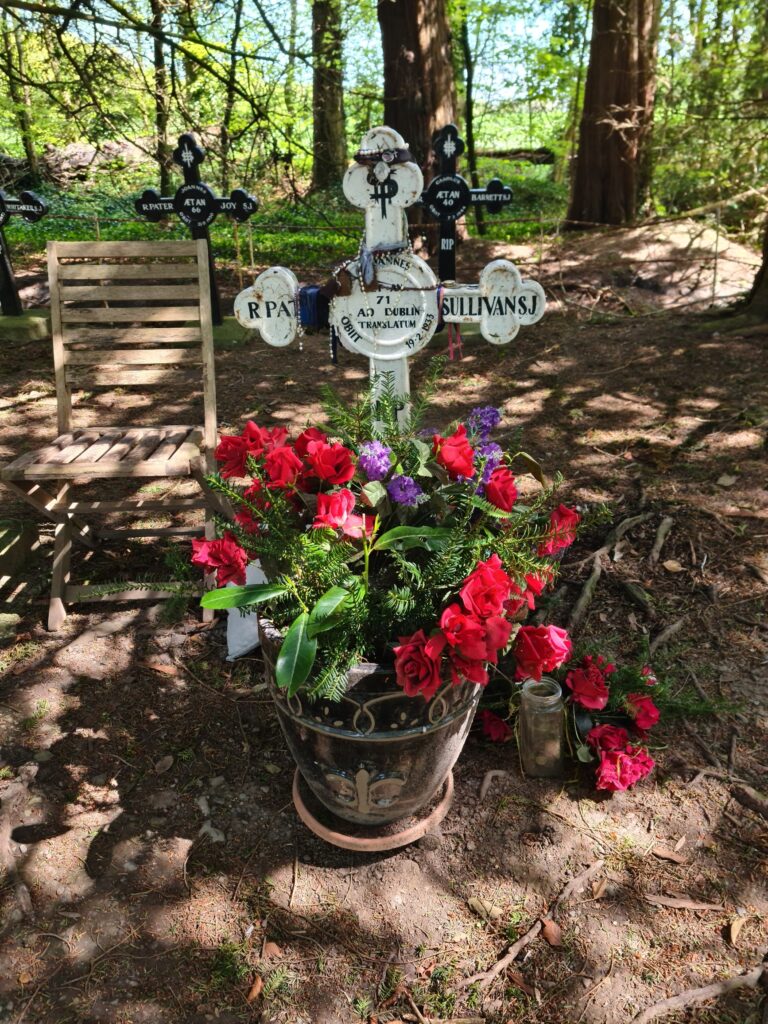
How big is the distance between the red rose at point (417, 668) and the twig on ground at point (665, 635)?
1.40 metres

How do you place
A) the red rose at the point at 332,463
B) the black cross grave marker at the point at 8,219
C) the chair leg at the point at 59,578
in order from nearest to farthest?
the red rose at the point at 332,463 → the chair leg at the point at 59,578 → the black cross grave marker at the point at 8,219

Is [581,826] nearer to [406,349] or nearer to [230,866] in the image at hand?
[230,866]

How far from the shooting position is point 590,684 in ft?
7.42

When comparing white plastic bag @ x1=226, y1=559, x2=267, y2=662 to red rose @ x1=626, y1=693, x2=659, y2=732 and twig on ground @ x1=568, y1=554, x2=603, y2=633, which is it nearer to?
twig on ground @ x1=568, y1=554, x2=603, y2=633

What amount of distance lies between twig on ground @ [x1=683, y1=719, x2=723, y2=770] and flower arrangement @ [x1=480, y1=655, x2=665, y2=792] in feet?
0.41

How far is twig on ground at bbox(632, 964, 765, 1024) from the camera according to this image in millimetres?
1684

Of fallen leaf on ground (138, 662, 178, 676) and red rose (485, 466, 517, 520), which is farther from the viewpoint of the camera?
fallen leaf on ground (138, 662, 178, 676)

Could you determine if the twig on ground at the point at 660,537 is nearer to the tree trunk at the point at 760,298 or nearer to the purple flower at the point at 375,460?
the purple flower at the point at 375,460

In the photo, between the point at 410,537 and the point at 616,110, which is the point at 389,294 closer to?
the point at 410,537

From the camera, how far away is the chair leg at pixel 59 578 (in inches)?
120

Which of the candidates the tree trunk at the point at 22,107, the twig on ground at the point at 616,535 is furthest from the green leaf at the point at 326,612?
the tree trunk at the point at 22,107

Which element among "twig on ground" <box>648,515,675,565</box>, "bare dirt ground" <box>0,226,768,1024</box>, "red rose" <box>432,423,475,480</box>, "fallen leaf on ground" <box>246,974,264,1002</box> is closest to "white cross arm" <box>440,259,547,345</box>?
"red rose" <box>432,423,475,480</box>

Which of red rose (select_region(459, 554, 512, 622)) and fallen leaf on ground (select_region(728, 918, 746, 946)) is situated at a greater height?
red rose (select_region(459, 554, 512, 622))

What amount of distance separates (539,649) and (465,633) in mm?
319
